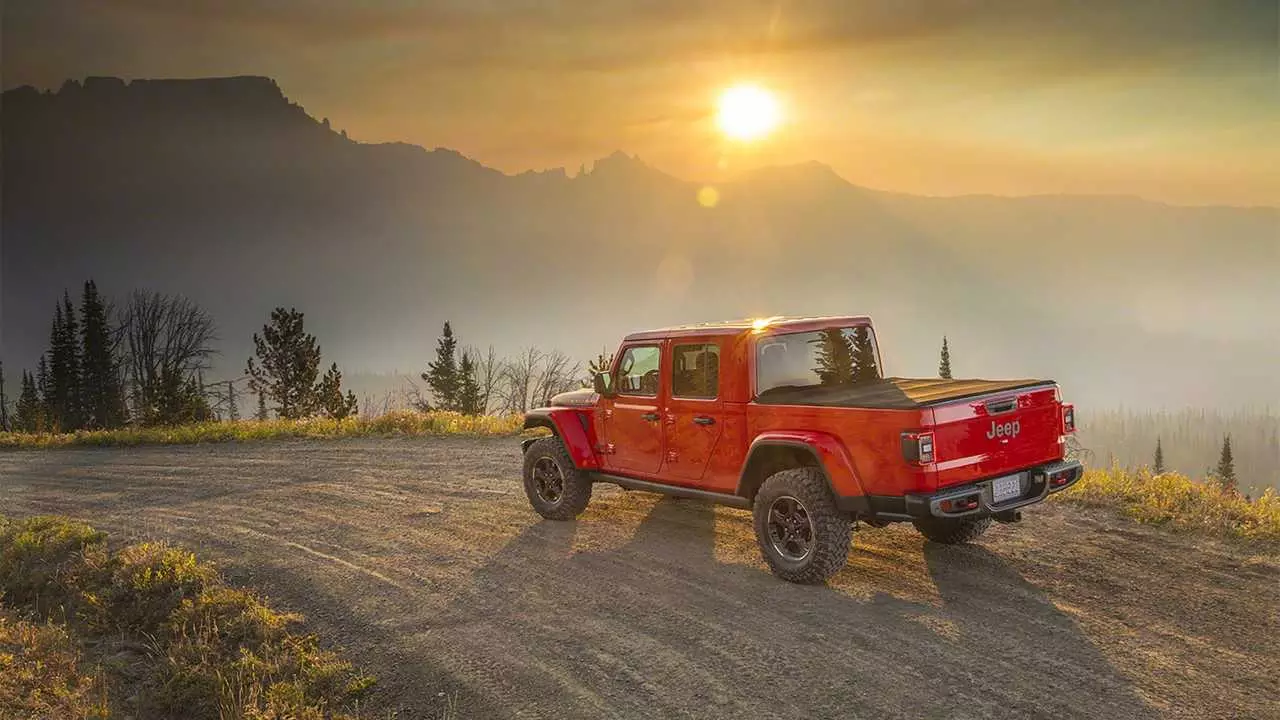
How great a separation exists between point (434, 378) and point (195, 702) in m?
65.6

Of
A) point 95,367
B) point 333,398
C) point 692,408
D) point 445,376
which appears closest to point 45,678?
point 692,408

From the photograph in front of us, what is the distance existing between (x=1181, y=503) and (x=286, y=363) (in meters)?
41.7

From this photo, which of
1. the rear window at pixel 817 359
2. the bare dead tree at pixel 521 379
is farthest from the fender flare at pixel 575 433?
the bare dead tree at pixel 521 379

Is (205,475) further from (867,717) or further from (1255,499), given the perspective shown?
(1255,499)

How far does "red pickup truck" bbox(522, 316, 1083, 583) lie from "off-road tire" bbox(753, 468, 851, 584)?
0.01m

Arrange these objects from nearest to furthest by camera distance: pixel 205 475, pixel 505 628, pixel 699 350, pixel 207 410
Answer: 1. pixel 505 628
2. pixel 699 350
3. pixel 205 475
4. pixel 207 410

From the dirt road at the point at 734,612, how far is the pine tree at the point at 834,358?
1669mm

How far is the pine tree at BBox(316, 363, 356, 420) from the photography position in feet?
144

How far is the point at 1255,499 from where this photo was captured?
947cm

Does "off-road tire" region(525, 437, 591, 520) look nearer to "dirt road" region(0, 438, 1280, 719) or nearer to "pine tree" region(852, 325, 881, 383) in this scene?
"dirt road" region(0, 438, 1280, 719)

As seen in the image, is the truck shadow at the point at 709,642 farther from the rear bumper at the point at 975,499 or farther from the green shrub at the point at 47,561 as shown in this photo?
the green shrub at the point at 47,561

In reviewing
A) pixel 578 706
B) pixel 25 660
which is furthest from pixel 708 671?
pixel 25 660

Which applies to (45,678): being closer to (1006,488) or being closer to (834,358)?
(834,358)

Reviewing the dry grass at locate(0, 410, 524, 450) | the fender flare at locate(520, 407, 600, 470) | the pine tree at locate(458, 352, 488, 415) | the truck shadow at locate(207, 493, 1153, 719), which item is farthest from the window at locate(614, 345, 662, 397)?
the pine tree at locate(458, 352, 488, 415)
